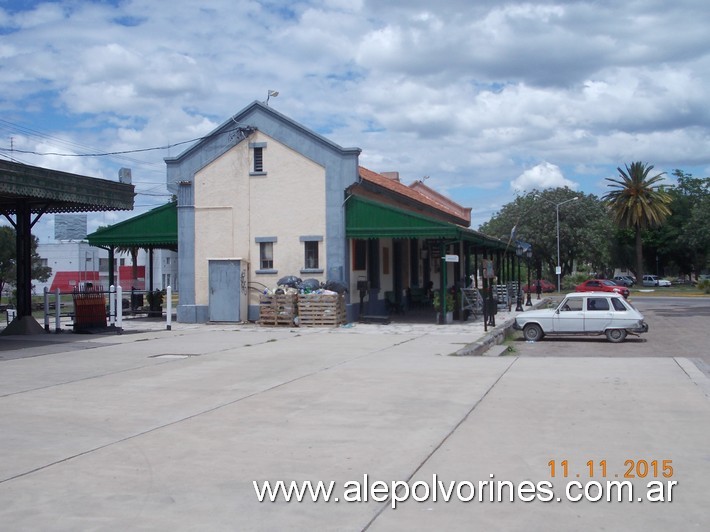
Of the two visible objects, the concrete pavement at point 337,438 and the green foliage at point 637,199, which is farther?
the green foliage at point 637,199

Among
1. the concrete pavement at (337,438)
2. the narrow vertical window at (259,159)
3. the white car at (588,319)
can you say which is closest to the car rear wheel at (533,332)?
the white car at (588,319)

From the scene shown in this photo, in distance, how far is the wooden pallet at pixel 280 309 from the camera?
25.8 meters

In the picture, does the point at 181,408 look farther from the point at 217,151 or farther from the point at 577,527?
the point at 217,151

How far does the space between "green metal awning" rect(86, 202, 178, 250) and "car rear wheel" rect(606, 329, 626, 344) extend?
16.8m

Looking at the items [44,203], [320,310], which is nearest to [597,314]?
[320,310]

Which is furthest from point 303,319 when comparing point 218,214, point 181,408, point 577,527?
point 577,527

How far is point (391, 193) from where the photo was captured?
102 feet

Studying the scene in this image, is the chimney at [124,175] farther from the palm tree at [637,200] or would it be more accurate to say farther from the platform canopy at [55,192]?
the palm tree at [637,200]

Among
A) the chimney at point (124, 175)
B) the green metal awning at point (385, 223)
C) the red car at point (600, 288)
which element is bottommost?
the red car at point (600, 288)

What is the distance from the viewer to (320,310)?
2547 cm

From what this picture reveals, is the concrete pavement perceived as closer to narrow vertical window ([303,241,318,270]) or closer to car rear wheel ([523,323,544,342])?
car rear wheel ([523,323,544,342])

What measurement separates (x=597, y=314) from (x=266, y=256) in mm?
12116

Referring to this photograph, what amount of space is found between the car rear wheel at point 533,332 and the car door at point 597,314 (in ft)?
4.45

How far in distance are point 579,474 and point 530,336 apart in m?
16.0
